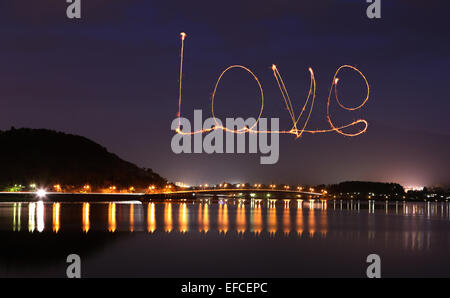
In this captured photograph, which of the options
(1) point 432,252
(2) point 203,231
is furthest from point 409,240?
(2) point 203,231

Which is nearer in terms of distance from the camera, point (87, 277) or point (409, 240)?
point (87, 277)

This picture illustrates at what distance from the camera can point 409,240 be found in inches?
2329
